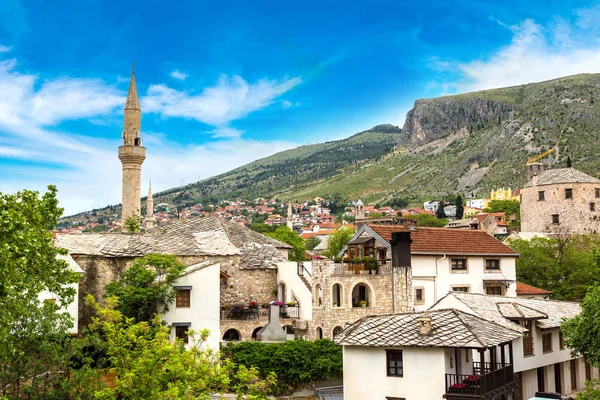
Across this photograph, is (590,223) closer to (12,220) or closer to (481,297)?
(481,297)

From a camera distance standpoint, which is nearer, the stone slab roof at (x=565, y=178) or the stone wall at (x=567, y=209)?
the stone wall at (x=567, y=209)

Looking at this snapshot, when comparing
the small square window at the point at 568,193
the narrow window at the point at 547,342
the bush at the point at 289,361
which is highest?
the small square window at the point at 568,193

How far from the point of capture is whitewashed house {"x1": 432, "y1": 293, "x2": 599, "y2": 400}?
31.0 metres

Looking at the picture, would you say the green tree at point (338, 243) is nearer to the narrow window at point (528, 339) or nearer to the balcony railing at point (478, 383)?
the narrow window at point (528, 339)

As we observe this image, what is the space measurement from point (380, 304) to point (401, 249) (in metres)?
3.52

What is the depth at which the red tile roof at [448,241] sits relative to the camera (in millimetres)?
39531

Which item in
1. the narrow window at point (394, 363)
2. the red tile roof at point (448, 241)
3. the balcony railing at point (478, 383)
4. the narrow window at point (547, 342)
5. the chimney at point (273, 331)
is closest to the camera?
the balcony railing at point (478, 383)

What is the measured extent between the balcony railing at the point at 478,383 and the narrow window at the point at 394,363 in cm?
223

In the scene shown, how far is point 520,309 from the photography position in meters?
32.2

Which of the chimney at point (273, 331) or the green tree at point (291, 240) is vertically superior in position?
the green tree at point (291, 240)

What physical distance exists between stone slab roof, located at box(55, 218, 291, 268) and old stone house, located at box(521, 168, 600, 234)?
1668 inches

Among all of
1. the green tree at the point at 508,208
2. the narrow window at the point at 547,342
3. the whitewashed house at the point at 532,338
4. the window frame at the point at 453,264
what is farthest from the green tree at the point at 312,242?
the narrow window at the point at 547,342

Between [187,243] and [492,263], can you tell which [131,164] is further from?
[492,263]

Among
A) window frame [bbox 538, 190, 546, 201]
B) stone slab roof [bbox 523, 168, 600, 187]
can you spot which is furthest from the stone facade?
window frame [bbox 538, 190, 546, 201]
